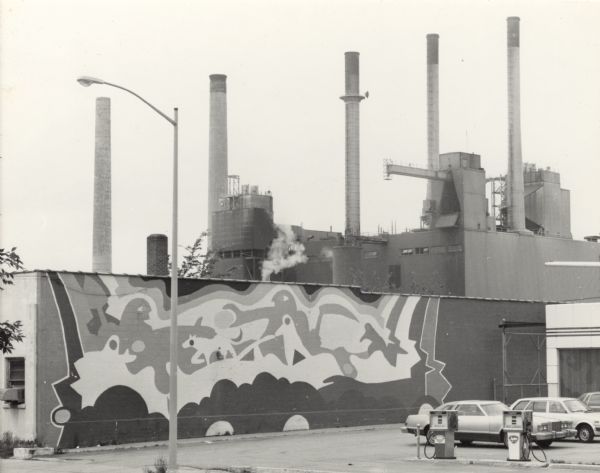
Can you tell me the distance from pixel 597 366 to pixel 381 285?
43.7 m

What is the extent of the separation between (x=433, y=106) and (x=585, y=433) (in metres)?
58.3

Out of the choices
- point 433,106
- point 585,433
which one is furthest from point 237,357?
point 433,106

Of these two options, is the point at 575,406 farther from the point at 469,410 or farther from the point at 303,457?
the point at 303,457

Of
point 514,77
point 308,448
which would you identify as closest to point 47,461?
point 308,448

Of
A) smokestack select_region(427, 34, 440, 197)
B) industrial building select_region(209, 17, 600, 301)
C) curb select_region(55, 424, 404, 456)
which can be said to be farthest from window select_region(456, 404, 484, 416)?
smokestack select_region(427, 34, 440, 197)

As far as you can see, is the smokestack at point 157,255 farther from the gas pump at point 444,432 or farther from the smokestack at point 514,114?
the smokestack at point 514,114

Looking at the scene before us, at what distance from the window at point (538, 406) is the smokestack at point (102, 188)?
3768 centimetres

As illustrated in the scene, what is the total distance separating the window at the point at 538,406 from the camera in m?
30.7

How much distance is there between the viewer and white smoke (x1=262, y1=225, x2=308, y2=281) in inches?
3492

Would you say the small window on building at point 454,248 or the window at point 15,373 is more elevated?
the small window on building at point 454,248

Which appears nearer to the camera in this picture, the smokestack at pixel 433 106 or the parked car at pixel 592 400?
the parked car at pixel 592 400

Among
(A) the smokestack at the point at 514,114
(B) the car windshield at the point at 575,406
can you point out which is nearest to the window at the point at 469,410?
(B) the car windshield at the point at 575,406

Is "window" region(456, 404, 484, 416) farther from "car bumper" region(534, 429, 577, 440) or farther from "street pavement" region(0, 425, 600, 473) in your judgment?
"car bumper" region(534, 429, 577, 440)

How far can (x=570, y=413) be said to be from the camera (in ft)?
101
